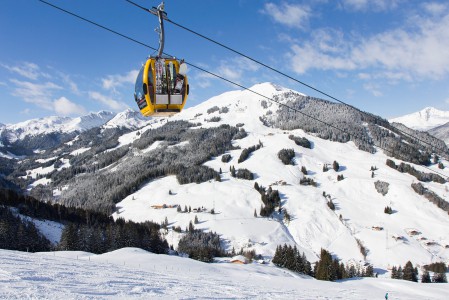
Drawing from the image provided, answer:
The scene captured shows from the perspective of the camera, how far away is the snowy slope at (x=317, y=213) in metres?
117

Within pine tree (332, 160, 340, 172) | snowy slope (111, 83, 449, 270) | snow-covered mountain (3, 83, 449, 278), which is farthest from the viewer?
pine tree (332, 160, 340, 172)

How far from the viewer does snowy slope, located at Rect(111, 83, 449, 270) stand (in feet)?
385

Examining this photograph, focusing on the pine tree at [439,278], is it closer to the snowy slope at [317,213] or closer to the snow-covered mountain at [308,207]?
the snow-covered mountain at [308,207]

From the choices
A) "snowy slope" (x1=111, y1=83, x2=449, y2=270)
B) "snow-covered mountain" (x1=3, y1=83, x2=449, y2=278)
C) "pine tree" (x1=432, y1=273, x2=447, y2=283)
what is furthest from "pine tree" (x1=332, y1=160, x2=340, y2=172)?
"pine tree" (x1=432, y1=273, x2=447, y2=283)

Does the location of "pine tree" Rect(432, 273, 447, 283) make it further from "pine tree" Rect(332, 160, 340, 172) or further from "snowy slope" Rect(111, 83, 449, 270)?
"pine tree" Rect(332, 160, 340, 172)

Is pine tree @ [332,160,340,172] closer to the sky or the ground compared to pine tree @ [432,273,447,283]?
closer to the sky

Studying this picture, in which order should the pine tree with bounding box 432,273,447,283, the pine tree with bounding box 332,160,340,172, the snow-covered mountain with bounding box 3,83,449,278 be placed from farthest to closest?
the pine tree with bounding box 332,160,340,172 < the snow-covered mountain with bounding box 3,83,449,278 < the pine tree with bounding box 432,273,447,283

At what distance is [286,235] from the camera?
125312 millimetres

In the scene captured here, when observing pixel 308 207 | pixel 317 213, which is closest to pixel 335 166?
pixel 308 207

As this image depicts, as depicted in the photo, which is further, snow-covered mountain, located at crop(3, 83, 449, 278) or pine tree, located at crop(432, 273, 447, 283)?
snow-covered mountain, located at crop(3, 83, 449, 278)

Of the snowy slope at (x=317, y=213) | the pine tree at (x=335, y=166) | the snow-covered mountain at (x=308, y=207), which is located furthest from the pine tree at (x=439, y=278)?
the pine tree at (x=335, y=166)

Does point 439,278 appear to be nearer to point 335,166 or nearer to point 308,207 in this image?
point 308,207

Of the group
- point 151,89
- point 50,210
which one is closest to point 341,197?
point 50,210

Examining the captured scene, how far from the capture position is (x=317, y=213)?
137500mm
